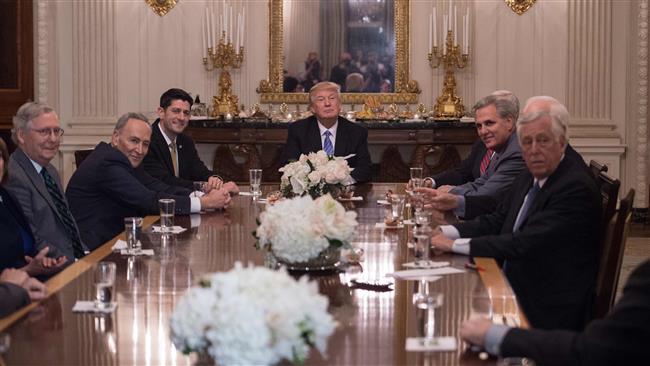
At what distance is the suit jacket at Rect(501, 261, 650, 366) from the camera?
2723 millimetres

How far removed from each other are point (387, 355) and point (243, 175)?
775 centimetres

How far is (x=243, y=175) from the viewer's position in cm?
1053

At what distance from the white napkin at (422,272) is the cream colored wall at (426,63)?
22.8 ft

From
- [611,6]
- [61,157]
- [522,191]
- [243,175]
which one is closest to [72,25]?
[61,157]

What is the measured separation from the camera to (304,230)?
3.79 m

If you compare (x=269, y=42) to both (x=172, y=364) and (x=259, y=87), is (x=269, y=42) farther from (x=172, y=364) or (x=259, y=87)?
(x=172, y=364)

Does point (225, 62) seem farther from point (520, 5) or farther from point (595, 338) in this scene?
point (595, 338)

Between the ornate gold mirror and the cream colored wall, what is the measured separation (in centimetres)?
16

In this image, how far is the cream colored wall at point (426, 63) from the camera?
10797mm

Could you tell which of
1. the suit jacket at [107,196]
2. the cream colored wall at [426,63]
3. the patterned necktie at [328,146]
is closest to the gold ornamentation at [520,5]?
the cream colored wall at [426,63]

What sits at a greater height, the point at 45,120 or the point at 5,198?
the point at 45,120

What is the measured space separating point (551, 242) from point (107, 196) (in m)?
2.61

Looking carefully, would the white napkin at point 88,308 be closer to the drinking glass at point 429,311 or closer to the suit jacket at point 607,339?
the drinking glass at point 429,311

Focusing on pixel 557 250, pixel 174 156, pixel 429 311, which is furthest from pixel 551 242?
pixel 174 156
